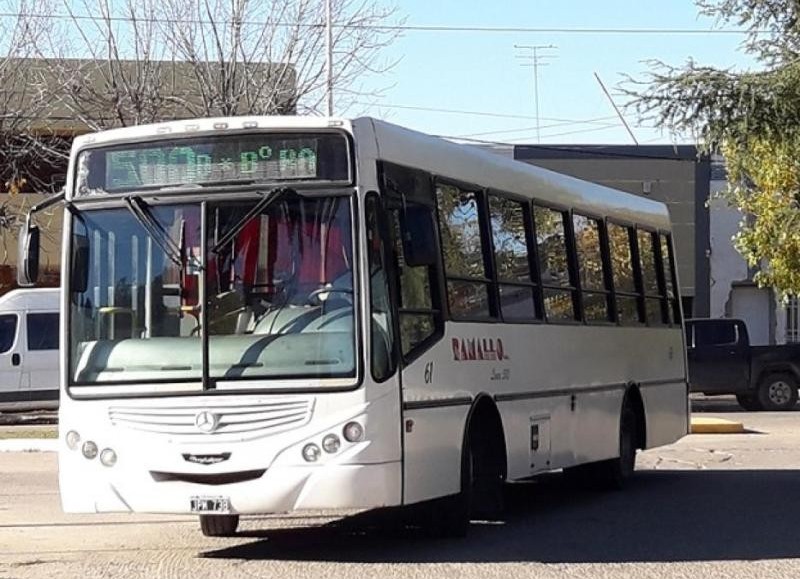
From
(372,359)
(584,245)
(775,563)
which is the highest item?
(584,245)

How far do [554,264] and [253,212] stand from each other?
425 centimetres

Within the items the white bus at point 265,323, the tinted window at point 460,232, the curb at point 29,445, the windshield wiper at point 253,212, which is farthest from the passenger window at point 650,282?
the curb at point 29,445

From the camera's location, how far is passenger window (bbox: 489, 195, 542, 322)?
1252cm

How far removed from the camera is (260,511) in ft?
32.9

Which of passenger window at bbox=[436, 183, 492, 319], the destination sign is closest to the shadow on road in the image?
passenger window at bbox=[436, 183, 492, 319]

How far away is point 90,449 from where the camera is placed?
1045 cm

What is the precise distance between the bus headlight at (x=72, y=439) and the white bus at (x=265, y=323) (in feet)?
0.04

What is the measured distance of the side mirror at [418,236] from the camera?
10508 millimetres

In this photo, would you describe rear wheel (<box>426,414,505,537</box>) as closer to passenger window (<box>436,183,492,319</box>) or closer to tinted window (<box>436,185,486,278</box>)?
passenger window (<box>436,183,492,319</box>)

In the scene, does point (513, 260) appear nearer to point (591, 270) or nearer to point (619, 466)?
point (591, 270)

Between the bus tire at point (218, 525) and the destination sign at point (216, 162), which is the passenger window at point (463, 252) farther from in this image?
the bus tire at point (218, 525)

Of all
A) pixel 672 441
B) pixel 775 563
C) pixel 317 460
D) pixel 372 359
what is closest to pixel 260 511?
pixel 317 460

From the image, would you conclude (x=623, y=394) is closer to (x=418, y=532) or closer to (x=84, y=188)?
(x=418, y=532)

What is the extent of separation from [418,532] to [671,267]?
6.79m
